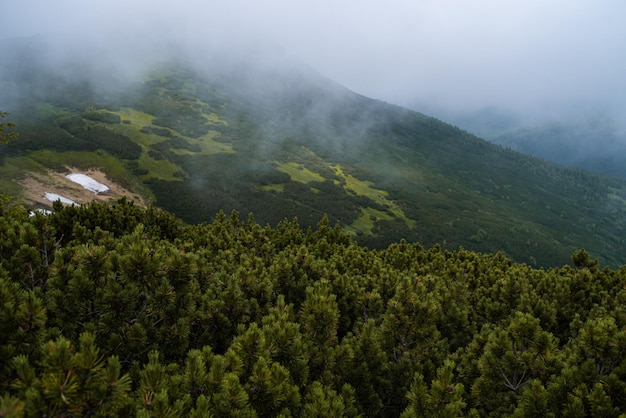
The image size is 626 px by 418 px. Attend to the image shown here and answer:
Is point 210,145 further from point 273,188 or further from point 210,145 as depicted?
point 273,188

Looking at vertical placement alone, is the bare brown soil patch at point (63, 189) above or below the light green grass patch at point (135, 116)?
below

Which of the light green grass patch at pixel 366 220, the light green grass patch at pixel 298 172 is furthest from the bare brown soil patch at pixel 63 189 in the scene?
the light green grass patch at pixel 298 172

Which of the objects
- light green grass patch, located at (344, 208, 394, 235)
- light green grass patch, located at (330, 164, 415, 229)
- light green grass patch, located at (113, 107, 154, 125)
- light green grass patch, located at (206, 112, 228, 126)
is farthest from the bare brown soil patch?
light green grass patch, located at (206, 112, 228, 126)

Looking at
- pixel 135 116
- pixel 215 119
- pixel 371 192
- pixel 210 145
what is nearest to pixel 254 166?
pixel 210 145

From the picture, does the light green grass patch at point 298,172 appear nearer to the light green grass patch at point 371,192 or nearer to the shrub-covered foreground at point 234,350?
the light green grass patch at point 371,192

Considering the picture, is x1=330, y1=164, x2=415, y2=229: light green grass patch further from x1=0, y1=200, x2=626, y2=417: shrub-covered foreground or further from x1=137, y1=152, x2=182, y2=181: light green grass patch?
x1=0, y1=200, x2=626, y2=417: shrub-covered foreground

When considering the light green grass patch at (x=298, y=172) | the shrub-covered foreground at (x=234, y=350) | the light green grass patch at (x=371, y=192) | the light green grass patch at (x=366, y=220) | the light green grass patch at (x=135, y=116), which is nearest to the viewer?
the shrub-covered foreground at (x=234, y=350)

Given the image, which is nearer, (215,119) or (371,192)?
(371,192)
